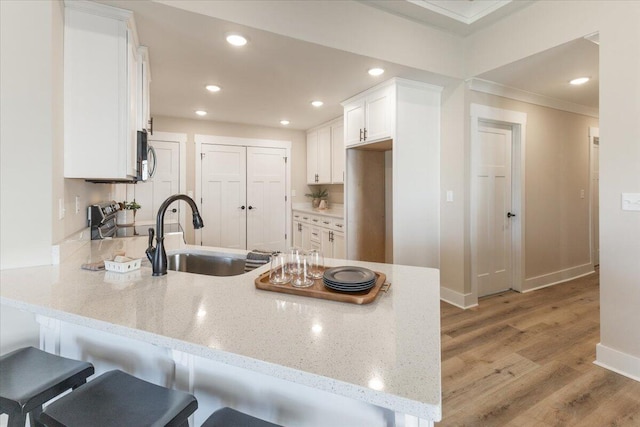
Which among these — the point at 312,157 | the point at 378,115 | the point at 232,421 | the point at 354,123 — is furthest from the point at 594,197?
the point at 232,421

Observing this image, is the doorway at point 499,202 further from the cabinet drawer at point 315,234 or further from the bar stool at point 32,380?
the bar stool at point 32,380

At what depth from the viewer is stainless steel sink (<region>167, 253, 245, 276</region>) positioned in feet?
6.24

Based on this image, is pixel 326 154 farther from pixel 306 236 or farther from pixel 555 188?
pixel 555 188

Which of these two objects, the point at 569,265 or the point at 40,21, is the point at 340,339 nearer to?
the point at 40,21

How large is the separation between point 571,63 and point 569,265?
2.61 m

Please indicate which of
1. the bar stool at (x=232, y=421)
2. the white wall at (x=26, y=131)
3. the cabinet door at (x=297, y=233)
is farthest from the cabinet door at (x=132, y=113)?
the cabinet door at (x=297, y=233)

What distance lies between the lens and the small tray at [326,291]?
1052 mm

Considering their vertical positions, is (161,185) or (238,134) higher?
(238,134)

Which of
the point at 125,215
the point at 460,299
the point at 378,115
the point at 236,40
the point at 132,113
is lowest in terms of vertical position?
the point at 460,299

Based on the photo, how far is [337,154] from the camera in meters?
4.70

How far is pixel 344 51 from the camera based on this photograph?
2.40 metres

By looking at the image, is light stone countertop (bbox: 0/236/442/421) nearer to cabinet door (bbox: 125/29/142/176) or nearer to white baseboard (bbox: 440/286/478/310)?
cabinet door (bbox: 125/29/142/176)

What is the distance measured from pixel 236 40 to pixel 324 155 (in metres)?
2.88

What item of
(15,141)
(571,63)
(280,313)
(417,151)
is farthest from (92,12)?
(571,63)
